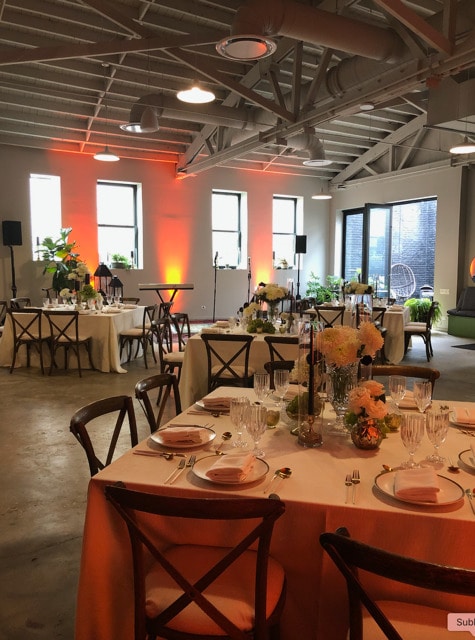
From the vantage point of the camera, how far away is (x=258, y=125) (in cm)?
1004

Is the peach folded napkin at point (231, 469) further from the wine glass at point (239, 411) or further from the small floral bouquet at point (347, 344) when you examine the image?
the small floral bouquet at point (347, 344)

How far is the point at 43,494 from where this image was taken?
3.51m

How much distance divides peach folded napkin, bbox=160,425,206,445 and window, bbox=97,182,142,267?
1077 centimetres

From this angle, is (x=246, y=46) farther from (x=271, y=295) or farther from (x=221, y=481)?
(x=221, y=481)

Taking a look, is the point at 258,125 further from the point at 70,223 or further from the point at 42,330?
the point at 42,330

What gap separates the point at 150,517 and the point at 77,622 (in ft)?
1.31

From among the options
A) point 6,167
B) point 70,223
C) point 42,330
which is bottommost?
point 42,330

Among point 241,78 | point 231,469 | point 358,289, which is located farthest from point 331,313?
point 231,469

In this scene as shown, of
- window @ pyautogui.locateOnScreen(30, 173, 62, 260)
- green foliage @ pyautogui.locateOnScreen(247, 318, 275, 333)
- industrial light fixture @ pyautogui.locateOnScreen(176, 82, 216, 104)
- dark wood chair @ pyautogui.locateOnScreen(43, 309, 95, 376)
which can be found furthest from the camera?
window @ pyautogui.locateOnScreen(30, 173, 62, 260)

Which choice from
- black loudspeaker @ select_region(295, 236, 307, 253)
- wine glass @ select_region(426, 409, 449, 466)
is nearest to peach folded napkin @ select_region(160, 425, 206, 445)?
wine glass @ select_region(426, 409, 449, 466)

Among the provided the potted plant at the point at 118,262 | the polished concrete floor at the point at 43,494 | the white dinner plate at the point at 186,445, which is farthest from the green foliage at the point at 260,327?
the potted plant at the point at 118,262

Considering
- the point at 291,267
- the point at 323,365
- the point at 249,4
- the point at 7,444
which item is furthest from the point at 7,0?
the point at 291,267

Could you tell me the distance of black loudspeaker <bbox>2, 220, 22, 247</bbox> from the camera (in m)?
10.6

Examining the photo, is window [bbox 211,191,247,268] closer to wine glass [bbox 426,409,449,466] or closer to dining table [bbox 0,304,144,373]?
dining table [bbox 0,304,144,373]
